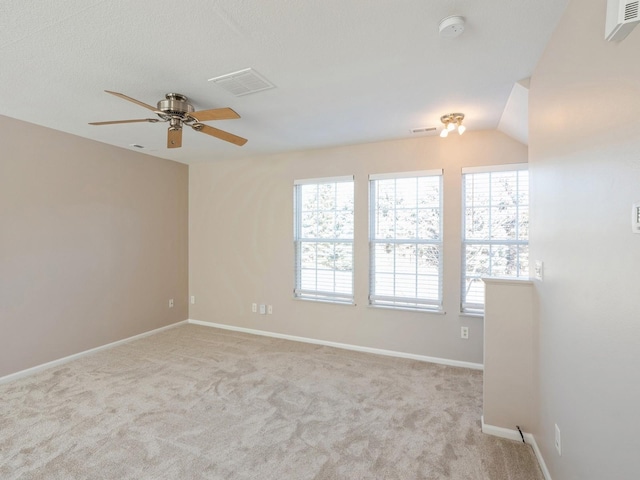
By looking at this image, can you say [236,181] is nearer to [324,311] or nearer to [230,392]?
[324,311]

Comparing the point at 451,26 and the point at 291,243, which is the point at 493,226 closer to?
the point at 451,26

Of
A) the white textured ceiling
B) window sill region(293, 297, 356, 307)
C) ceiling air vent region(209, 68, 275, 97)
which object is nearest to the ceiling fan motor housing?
the white textured ceiling

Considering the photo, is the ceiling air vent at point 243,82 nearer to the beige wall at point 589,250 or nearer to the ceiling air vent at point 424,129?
the ceiling air vent at point 424,129

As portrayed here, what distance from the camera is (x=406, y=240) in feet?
12.4

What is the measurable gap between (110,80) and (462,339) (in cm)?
408

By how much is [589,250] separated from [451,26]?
131 cm

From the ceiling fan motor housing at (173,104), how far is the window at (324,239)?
199 centimetres

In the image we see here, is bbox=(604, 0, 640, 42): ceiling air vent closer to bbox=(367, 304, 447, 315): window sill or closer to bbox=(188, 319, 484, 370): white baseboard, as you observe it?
bbox=(367, 304, 447, 315): window sill

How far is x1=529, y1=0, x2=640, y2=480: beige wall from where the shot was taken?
106 cm

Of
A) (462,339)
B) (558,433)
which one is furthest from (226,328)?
(558,433)

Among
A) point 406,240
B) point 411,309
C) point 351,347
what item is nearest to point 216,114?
point 406,240

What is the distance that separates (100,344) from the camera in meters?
3.96

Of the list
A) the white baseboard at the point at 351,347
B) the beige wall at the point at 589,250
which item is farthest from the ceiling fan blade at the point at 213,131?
the white baseboard at the point at 351,347

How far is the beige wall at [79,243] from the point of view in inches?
125
